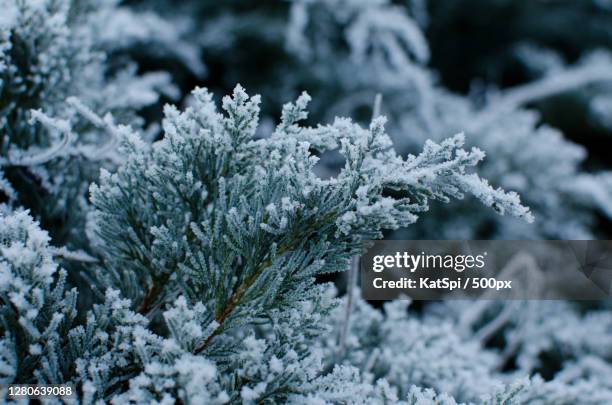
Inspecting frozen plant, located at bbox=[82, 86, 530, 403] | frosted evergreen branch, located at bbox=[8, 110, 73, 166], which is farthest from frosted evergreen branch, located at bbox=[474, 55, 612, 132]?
frosted evergreen branch, located at bbox=[8, 110, 73, 166]

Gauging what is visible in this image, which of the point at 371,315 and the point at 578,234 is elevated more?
the point at 578,234

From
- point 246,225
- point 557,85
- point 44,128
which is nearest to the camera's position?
point 246,225

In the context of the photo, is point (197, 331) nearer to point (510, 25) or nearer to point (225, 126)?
point (225, 126)

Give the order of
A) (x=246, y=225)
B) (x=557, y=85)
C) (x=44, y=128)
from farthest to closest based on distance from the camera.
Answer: (x=557, y=85) → (x=44, y=128) → (x=246, y=225)

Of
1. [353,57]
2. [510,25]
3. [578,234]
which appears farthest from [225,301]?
[510,25]

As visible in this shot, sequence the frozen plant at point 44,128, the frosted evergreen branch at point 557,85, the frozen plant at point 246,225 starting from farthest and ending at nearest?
the frosted evergreen branch at point 557,85 < the frozen plant at point 44,128 < the frozen plant at point 246,225

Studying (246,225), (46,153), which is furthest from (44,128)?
(246,225)

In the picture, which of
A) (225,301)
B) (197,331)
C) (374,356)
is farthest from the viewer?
(374,356)

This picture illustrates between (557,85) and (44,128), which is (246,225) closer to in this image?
(44,128)

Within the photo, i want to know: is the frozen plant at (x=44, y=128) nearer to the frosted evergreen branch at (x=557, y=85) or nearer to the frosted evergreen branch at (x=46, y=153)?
the frosted evergreen branch at (x=46, y=153)

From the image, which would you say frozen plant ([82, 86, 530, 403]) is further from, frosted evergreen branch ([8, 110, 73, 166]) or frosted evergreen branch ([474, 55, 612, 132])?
frosted evergreen branch ([474, 55, 612, 132])

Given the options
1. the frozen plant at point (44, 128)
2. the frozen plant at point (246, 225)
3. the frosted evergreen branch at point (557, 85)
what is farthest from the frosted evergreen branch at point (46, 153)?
the frosted evergreen branch at point (557, 85)
